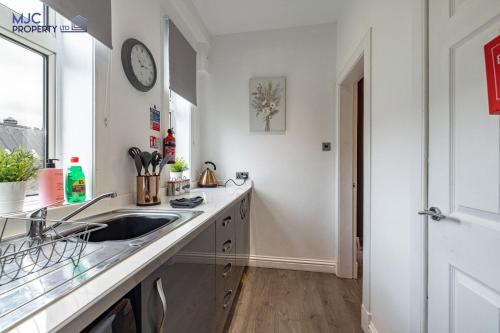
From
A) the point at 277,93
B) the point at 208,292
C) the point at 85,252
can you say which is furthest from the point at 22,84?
the point at 277,93

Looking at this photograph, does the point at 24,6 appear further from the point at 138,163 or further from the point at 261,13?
the point at 261,13

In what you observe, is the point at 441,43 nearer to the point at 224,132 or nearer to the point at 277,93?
the point at 277,93

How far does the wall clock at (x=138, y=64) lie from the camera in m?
1.40

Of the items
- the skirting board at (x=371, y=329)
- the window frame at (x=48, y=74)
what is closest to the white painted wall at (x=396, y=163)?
the skirting board at (x=371, y=329)

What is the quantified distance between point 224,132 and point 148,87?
45.4 inches

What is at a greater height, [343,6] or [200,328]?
[343,6]

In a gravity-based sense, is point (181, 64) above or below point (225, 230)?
above

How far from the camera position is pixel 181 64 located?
2084mm

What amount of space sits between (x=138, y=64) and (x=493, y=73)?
1.77 m

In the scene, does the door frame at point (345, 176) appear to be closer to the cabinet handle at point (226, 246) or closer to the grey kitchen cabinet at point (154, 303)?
the cabinet handle at point (226, 246)

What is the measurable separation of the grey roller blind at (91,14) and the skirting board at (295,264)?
2.41m

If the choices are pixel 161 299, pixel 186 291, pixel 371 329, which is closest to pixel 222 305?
pixel 186 291

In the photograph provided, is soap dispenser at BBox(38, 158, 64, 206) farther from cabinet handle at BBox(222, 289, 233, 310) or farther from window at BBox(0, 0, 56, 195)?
cabinet handle at BBox(222, 289, 233, 310)

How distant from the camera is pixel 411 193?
1052 millimetres
